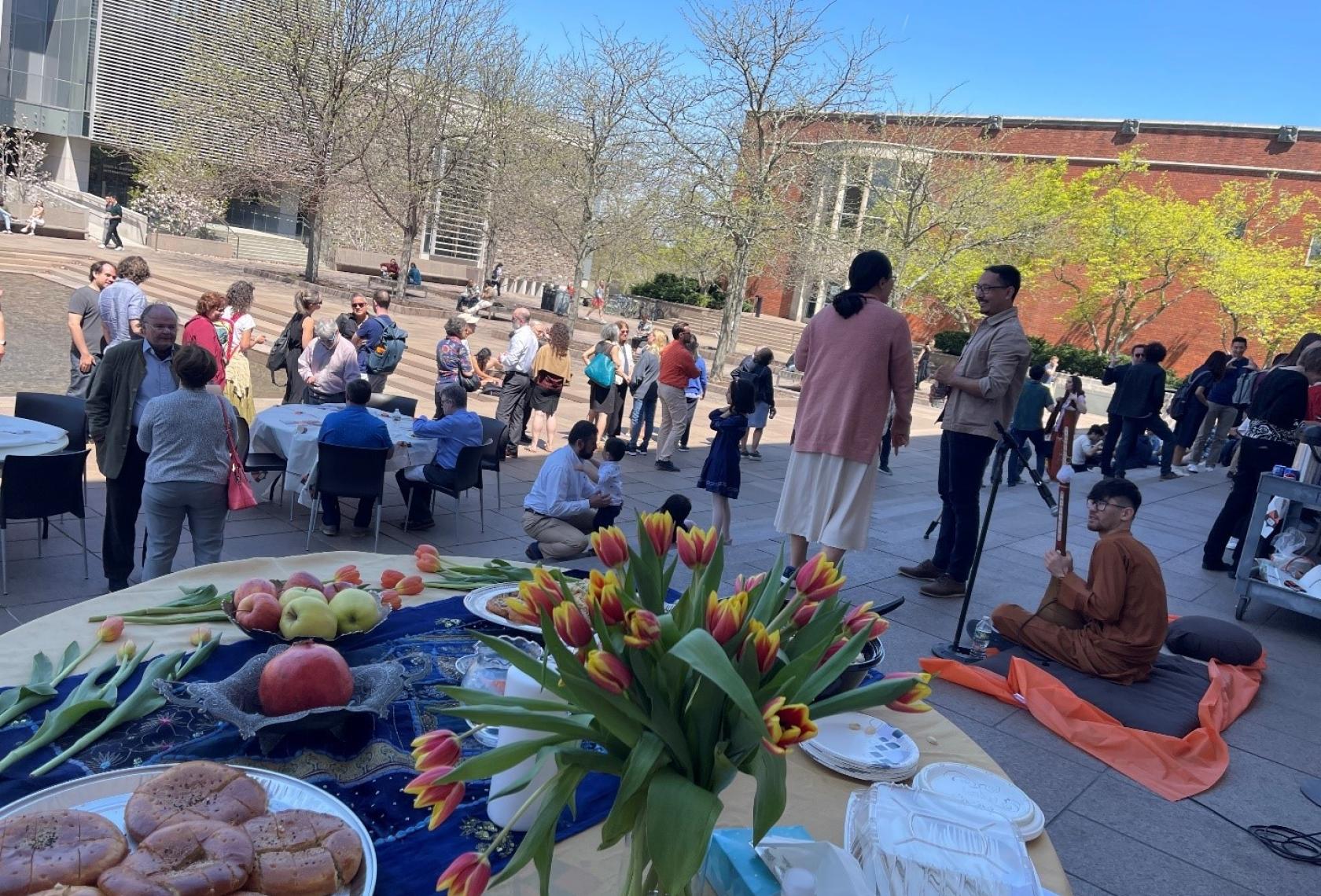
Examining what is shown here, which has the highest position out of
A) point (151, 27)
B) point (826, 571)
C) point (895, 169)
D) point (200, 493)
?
point (151, 27)

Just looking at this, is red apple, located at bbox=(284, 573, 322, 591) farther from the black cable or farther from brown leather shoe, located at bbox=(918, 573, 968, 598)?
brown leather shoe, located at bbox=(918, 573, 968, 598)

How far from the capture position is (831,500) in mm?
4969

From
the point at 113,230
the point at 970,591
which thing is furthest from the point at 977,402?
the point at 113,230

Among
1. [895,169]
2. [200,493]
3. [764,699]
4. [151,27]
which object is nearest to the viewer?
[764,699]

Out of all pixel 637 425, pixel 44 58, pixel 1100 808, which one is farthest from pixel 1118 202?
pixel 44 58

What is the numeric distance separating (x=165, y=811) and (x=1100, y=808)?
133 inches

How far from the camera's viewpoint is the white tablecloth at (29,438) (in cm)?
519

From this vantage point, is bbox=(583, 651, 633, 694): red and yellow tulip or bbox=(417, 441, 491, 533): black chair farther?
bbox=(417, 441, 491, 533): black chair

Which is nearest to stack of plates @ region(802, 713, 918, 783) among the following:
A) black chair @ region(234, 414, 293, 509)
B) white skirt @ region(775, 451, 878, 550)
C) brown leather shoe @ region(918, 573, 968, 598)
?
white skirt @ region(775, 451, 878, 550)

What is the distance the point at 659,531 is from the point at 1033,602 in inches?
219

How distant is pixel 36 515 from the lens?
16.3 ft

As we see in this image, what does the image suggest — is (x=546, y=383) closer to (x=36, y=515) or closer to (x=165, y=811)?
(x=36, y=515)

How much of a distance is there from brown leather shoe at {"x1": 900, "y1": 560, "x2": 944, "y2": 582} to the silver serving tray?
516 cm

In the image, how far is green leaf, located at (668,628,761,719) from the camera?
43.0 inches
